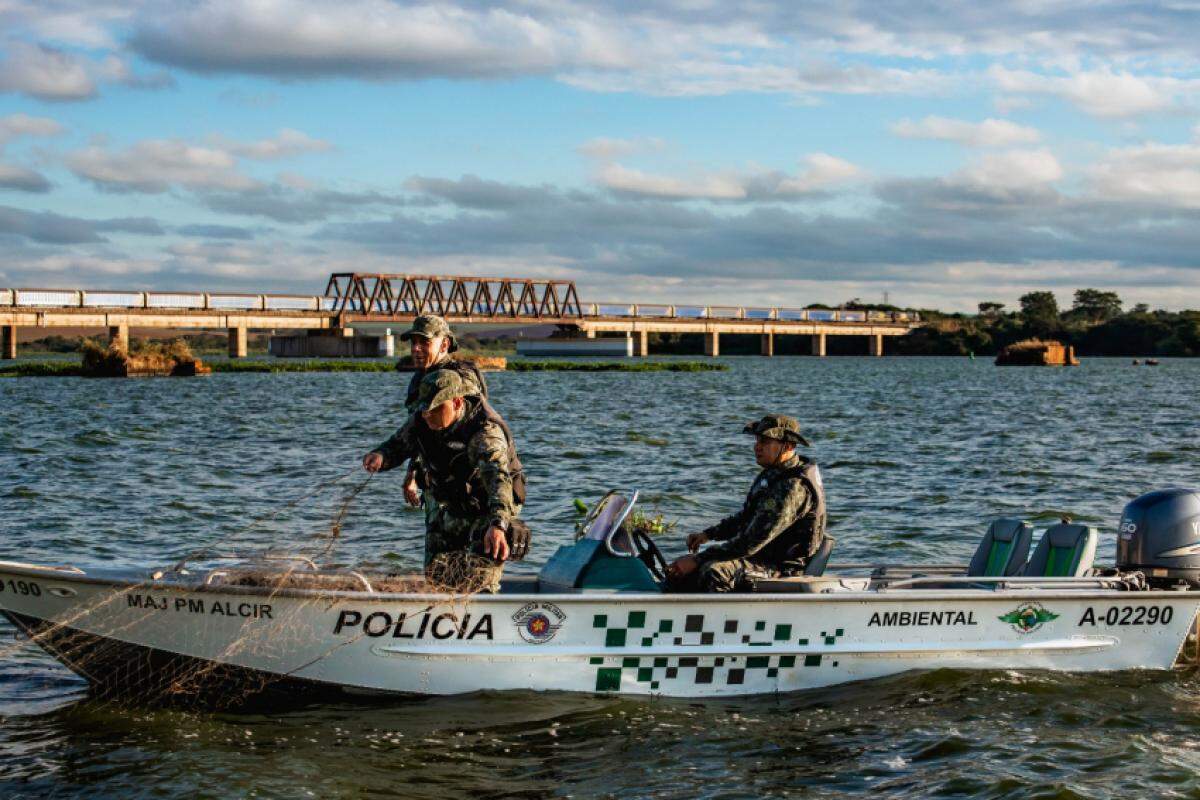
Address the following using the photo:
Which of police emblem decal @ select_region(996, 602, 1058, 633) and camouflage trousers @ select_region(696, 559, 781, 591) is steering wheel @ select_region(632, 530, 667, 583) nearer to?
camouflage trousers @ select_region(696, 559, 781, 591)

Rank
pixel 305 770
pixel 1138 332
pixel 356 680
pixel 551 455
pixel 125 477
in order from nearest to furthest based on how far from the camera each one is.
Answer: pixel 305 770 → pixel 356 680 → pixel 125 477 → pixel 551 455 → pixel 1138 332

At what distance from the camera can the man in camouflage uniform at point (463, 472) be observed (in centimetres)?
903

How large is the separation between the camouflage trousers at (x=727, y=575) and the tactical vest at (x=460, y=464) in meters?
1.46

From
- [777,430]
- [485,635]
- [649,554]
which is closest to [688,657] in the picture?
[649,554]

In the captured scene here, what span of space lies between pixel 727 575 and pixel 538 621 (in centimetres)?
142

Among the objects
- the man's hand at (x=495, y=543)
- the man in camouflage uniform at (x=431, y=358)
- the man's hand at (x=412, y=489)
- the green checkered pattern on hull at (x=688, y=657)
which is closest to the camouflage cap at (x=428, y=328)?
the man in camouflage uniform at (x=431, y=358)

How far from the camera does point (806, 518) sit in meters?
9.93

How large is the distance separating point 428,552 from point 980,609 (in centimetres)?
420

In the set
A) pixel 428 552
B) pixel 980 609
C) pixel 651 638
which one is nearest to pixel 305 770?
pixel 428 552

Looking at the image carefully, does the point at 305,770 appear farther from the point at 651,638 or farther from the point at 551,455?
the point at 551,455

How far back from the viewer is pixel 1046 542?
1098 centimetres

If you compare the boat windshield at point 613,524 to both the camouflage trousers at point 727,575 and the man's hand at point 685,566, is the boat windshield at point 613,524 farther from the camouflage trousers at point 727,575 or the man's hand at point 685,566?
the camouflage trousers at point 727,575

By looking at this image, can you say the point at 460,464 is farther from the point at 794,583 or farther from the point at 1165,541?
the point at 1165,541

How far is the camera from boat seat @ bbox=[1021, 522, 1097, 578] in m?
10.7
